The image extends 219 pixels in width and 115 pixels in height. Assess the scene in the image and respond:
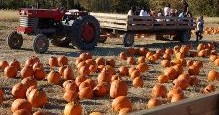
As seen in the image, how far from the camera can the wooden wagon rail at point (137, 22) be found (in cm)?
1639

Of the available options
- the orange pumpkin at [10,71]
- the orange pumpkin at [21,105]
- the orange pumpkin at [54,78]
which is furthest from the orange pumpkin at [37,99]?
the orange pumpkin at [10,71]

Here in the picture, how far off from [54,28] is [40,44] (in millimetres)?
1181

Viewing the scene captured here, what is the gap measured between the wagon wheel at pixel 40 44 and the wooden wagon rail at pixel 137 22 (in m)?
3.99

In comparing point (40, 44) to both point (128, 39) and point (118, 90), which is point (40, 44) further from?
point (118, 90)

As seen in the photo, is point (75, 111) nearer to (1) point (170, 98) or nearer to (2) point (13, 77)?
(1) point (170, 98)

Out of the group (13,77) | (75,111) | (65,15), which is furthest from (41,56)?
(75,111)

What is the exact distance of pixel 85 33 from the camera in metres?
14.6

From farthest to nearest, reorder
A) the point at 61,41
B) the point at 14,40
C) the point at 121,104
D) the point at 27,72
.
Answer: the point at 61,41 < the point at 14,40 < the point at 27,72 < the point at 121,104

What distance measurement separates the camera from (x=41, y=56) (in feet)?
41.4

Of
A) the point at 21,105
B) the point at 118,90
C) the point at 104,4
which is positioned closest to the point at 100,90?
the point at 118,90

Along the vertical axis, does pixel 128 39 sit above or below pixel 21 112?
below

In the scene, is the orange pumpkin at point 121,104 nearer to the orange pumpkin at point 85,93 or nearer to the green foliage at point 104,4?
the orange pumpkin at point 85,93

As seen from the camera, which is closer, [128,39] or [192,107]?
[192,107]

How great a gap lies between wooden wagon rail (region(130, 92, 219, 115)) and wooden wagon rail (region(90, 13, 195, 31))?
11.4 meters
